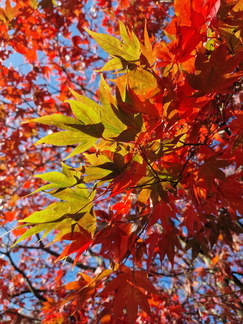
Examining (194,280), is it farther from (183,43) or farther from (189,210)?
(183,43)

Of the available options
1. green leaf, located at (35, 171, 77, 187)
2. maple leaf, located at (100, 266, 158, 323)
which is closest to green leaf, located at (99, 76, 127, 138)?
green leaf, located at (35, 171, 77, 187)

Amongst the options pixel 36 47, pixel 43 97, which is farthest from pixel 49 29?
pixel 43 97

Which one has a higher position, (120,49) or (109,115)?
(120,49)

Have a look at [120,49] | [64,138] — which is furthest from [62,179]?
[120,49]

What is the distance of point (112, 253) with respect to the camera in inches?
38.4

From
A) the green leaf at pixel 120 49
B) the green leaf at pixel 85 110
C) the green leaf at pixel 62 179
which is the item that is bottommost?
the green leaf at pixel 62 179

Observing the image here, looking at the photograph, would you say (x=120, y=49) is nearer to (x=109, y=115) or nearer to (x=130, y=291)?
(x=109, y=115)

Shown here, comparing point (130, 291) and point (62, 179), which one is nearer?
point (62, 179)

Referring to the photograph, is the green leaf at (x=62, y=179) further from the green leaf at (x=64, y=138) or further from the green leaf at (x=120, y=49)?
the green leaf at (x=120, y=49)

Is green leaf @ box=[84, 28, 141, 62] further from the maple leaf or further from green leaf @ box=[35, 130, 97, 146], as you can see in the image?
the maple leaf

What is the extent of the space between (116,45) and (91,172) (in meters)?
0.35

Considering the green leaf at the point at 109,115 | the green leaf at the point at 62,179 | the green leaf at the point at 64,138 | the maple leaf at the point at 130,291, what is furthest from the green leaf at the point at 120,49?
the maple leaf at the point at 130,291

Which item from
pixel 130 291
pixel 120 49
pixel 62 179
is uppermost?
pixel 120 49

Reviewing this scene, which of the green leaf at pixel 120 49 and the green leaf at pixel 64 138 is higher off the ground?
the green leaf at pixel 120 49
